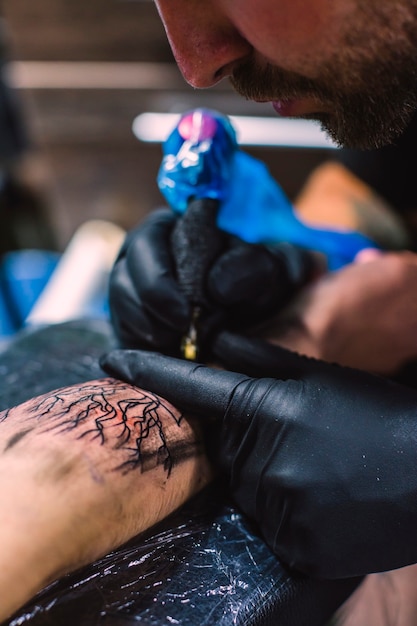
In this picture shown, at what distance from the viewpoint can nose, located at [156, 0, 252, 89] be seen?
2.19ft

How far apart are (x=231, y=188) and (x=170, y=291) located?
45cm

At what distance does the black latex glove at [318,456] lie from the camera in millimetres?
628

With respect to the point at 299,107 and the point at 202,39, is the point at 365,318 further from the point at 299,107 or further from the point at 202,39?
the point at 202,39

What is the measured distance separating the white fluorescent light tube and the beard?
124 cm

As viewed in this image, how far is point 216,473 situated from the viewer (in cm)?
76

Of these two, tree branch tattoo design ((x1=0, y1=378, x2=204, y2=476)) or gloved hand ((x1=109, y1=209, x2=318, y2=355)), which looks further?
gloved hand ((x1=109, y1=209, x2=318, y2=355))

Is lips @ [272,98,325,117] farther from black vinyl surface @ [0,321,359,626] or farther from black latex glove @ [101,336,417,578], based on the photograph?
black vinyl surface @ [0,321,359,626]

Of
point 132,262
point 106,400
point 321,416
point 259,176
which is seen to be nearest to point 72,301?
point 259,176

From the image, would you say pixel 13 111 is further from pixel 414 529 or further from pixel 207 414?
pixel 414 529

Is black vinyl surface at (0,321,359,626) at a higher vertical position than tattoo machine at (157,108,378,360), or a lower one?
lower

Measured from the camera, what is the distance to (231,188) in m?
1.17

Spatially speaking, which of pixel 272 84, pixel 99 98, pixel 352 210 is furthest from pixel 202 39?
pixel 99 98

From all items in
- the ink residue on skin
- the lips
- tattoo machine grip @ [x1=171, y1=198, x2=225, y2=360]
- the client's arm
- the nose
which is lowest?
the client's arm

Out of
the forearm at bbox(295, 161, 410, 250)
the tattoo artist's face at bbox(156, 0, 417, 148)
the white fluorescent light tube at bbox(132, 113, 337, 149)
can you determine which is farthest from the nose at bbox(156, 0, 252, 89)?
the white fluorescent light tube at bbox(132, 113, 337, 149)
